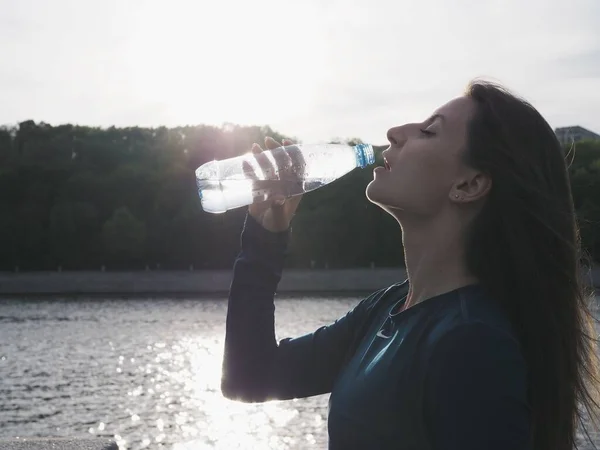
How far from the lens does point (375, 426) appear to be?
4.15 ft

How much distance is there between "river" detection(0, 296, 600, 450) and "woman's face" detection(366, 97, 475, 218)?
665 cm

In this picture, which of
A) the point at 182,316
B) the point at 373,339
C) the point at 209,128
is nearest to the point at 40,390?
the point at 373,339

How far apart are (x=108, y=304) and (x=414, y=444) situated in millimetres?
28760

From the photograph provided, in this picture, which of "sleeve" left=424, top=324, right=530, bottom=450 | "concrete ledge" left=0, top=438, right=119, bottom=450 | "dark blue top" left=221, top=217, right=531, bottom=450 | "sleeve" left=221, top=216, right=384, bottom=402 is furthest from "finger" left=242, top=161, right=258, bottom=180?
"concrete ledge" left=0, top=438, right=119, bottom=450

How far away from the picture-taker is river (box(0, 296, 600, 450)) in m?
8.60

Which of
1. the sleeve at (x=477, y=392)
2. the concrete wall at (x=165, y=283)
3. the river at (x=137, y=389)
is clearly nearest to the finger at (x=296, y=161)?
the sleeve at (x=477, y=392)

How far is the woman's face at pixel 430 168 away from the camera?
57.2 inches

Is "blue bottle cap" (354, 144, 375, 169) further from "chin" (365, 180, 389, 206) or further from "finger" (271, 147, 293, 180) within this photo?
"chin" (365, 180, 389, 206)

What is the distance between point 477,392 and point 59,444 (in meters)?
2.35

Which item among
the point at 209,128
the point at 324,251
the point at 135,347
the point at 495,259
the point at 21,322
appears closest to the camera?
the point at 495,259

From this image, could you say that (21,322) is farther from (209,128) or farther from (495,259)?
(209,128)

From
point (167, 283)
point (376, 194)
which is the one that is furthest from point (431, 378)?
point (167, 283)

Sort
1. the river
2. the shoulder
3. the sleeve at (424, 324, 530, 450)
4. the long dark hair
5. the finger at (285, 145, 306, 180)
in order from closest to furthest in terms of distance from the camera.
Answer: the sleeve at (424, 324, 530, 450), the long dark hair, the shoulder, the finger at (285, 145, 306, 180), the river

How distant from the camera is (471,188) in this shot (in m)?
1.43
